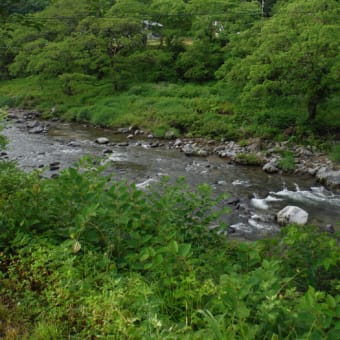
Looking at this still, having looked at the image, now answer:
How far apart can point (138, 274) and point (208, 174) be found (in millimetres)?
11156

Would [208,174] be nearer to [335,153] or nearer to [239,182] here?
[239,182]

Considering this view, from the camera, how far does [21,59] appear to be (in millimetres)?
27875

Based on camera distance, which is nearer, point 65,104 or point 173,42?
point 65,104

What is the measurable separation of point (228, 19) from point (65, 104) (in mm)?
11885

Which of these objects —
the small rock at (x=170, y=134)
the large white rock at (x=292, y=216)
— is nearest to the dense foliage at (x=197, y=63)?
the small rock at (x=170, y=134)

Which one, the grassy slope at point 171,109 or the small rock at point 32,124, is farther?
the small rock at point 32,124

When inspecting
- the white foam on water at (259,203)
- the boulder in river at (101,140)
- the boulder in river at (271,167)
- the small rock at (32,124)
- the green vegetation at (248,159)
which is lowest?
the small rock at (32,124)

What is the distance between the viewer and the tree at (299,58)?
15367mm

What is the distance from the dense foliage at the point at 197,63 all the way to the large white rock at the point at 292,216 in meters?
6.86

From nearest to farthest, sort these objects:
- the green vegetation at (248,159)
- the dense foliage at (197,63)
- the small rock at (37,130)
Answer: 1. the green vegetation at (248,159)
2. the dense foliage at (197,63)
3. the small rock at (37,130)

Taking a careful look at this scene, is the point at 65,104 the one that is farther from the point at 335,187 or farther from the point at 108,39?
the point at 335,187

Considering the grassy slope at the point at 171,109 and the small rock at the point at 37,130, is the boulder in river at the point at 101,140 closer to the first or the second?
the grassy slope at the point at 171,109

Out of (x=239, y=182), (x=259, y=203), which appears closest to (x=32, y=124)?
(x=239, y=182)

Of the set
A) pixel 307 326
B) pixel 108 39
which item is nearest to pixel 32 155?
pixel 108 39
